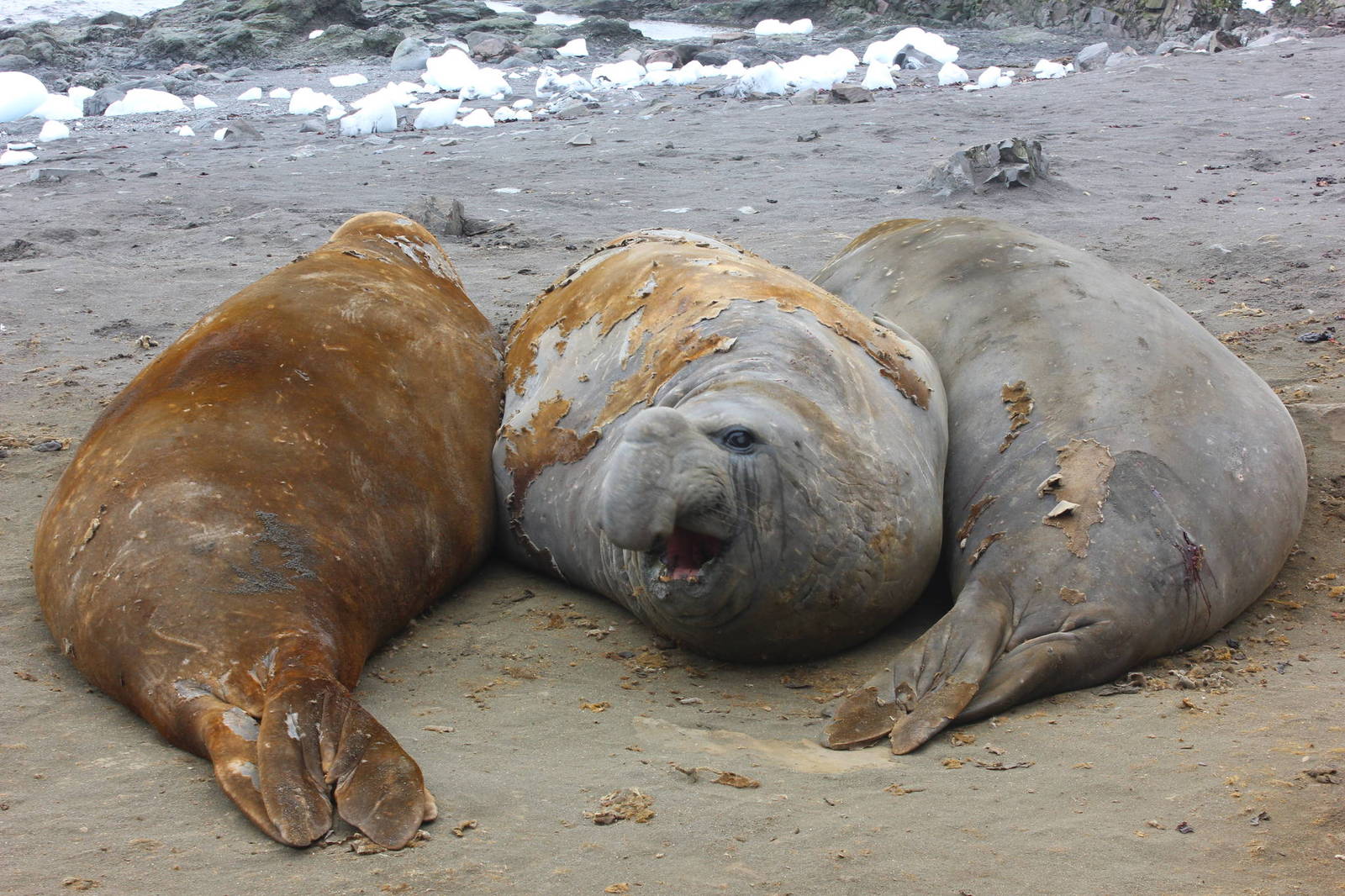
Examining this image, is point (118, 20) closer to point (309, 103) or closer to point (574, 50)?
point (574, 50)

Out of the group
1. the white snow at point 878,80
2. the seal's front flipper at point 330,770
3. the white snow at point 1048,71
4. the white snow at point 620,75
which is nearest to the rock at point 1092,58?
the white snow at point 1048,71

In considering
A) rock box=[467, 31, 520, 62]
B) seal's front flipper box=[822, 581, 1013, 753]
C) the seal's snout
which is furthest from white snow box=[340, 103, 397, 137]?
seal's front flipper box=[822, 581, 1013, 753]

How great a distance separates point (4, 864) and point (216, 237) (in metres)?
6.43

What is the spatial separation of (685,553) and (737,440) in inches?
12.0

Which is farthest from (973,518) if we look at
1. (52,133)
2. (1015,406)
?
(52,133)

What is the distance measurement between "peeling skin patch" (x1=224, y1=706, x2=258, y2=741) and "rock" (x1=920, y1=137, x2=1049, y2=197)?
263 inches

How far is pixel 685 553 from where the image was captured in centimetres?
307

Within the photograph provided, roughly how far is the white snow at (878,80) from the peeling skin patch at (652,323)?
33.5 ft

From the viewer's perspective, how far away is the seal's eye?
3025mm

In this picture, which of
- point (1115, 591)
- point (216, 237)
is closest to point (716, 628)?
point (1115, 591)

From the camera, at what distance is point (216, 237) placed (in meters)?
7.88

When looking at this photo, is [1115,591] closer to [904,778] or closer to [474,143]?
[904,778]

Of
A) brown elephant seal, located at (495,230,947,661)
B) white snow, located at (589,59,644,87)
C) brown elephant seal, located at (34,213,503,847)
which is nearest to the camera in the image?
brown elephant seal, located at (34,213,503,847)

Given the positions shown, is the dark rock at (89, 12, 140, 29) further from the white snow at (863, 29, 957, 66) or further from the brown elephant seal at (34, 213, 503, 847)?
the brown elephant seal at (34, 213, 503, 847)
